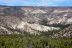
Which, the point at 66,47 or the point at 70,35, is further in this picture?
the point at 70,35

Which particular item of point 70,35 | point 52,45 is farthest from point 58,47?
point 70,35

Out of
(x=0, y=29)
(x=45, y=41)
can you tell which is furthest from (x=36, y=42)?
(x=0, y=29)

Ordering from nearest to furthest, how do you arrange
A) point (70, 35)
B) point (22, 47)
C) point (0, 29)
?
point (22, 47), point (70, 35), point (0, 29)

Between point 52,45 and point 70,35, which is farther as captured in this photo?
point 70,35

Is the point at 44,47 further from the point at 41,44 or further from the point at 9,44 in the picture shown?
the point at 9,44

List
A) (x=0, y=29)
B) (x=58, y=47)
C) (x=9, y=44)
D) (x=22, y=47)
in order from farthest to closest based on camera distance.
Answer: (x=0, y=29), (x=9, y=44), (x=58, y=47), (x=22, y=47)

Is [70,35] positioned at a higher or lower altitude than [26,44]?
lower

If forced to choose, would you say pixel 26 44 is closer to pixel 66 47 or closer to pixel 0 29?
pixel 66 47

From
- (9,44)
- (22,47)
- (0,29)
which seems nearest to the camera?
(22,47)

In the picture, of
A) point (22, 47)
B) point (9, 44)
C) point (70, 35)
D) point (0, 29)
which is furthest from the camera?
point (0, 29)
